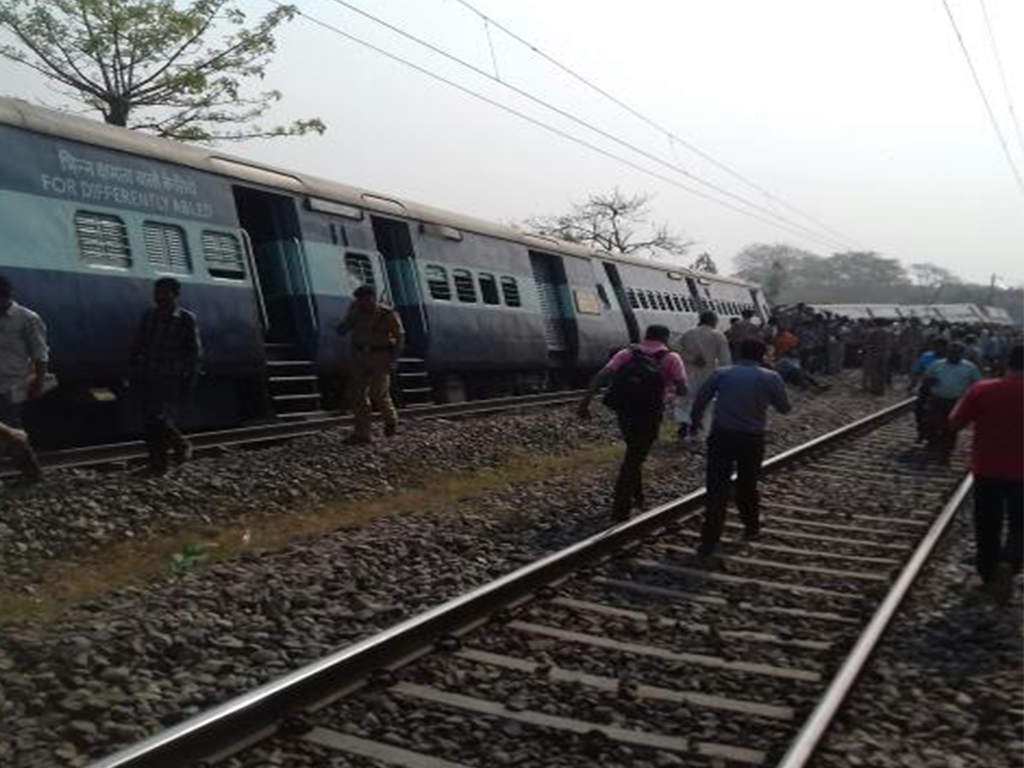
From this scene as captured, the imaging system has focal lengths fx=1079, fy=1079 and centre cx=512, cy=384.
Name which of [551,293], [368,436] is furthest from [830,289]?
[368,436]

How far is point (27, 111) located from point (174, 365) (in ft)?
9.38

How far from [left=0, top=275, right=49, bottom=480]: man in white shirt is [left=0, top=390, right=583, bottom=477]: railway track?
383 mm

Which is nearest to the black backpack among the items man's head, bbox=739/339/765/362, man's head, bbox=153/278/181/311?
man's head, bbox=739/339/765/362

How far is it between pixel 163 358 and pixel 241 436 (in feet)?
7.47

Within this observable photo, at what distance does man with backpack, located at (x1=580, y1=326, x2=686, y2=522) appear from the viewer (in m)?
9.20

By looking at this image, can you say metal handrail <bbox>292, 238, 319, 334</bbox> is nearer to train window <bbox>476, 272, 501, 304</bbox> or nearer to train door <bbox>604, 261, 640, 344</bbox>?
train window <bbox>476, 272, 501, 304</bbox>

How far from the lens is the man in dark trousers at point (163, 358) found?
9633 millimetres

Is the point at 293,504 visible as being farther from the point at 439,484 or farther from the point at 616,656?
the point at 616,656

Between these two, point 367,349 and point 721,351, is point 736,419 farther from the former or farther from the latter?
point 721,351

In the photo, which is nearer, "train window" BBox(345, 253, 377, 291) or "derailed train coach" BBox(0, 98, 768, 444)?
"derailed train coach" BBox(0, 98, 768, 444)

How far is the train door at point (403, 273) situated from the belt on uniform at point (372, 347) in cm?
393

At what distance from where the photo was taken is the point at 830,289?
528 ft

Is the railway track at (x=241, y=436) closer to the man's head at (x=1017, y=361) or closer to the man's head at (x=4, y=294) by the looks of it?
the man's head at (x=4, y=294)

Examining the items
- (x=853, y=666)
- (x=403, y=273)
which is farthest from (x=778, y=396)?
(x=403, y=273)
